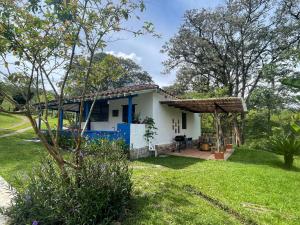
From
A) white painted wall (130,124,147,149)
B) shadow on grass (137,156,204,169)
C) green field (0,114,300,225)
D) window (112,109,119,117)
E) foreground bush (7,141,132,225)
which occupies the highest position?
window (112,109,119,117)

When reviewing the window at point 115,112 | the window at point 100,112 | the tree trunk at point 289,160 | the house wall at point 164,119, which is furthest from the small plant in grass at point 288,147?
the window at point 100,112

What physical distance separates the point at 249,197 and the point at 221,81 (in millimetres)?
21492

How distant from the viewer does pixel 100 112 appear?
15.9m

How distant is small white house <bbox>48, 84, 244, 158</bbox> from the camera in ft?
38.2

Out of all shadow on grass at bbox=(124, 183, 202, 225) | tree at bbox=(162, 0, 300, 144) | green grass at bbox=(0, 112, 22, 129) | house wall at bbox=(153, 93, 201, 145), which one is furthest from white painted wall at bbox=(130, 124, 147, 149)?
green grass at bbox=(0, 112, 22, 129)

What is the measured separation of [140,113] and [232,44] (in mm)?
15095

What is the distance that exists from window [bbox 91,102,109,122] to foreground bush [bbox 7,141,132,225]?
10884mm

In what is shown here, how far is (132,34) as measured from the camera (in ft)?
16.0

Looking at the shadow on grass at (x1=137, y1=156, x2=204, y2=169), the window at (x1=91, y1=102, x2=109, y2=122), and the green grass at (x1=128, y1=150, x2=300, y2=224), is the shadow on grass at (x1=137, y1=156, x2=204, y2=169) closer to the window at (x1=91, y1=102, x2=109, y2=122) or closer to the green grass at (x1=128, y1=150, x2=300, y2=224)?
the green grass at (x1=128, y1=150, x2=300, y2=224)

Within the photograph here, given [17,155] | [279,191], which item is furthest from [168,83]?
[279,191]

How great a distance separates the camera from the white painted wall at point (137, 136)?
37.8ft

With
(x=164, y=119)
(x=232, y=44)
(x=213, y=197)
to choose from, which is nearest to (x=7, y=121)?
(x=164, y=119)

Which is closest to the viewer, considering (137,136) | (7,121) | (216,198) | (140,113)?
(216,198)

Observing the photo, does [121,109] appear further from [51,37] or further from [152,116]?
[51,37]
